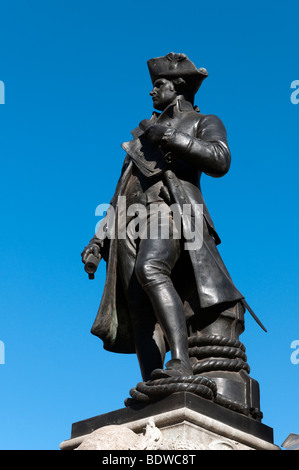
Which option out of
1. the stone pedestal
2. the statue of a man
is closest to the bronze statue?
the statue of a man

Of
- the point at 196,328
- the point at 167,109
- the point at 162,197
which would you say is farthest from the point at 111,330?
the point at 167,109

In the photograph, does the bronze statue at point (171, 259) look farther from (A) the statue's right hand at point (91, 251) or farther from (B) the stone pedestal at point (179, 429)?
(B) the stone pedestal at point (179, 429)

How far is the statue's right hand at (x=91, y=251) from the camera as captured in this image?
26.6 feet

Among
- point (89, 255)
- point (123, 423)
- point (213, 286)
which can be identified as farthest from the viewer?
point (89, 255)

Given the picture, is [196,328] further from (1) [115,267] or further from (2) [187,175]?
(2) [187,175]

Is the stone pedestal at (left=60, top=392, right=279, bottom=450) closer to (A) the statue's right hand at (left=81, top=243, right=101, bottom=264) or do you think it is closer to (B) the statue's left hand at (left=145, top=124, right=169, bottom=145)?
(A) the statue's right hand at (left=81, top=243, right=101, bottom=264)

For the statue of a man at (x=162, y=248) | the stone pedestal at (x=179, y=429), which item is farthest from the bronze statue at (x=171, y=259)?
the stone pedestal at (x=179, y=429)

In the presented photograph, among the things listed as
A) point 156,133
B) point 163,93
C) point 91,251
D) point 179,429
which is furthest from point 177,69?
point 179,429

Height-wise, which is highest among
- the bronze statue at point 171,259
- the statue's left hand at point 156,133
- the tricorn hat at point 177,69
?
the tricorn hat at point 177,69

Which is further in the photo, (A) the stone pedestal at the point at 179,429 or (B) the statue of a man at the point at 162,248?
(B) the statue of a man at the point at 162,248

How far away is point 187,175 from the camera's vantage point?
8188 mm

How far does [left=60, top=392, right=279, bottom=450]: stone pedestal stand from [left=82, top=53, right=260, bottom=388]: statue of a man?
2.00 ft

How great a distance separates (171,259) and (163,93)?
194cm

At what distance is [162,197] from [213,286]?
105 cm
